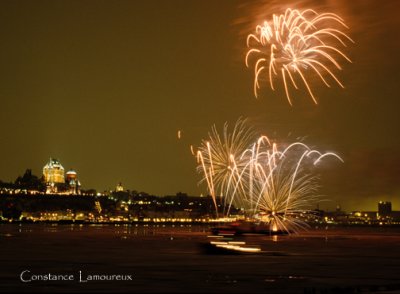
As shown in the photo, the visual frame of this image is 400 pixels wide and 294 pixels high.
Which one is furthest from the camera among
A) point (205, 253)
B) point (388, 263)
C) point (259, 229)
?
point (259, 229)

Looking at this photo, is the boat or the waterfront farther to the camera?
the boat

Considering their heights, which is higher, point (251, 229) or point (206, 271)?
point (251, 229)

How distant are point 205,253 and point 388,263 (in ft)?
45.4

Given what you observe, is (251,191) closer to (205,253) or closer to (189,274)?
(205,253)

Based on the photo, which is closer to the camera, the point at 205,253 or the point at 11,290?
the point at 11,290

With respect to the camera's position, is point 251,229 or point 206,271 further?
point 251,229

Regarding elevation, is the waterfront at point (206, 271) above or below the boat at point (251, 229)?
below

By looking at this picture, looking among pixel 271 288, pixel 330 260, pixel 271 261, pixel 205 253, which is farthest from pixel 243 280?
pixel 205 253

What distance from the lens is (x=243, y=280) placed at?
34.8 metres

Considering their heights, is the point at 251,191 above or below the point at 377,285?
above

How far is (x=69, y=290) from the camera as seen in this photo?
2994 centimetres

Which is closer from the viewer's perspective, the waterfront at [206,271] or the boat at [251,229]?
the waterfront at [206,271]

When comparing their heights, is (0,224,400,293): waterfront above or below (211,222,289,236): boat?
below

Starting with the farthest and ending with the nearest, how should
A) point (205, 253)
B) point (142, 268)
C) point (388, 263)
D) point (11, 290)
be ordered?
point (205, 253), point (388, 263), point (142, 268), point (11, 290)
